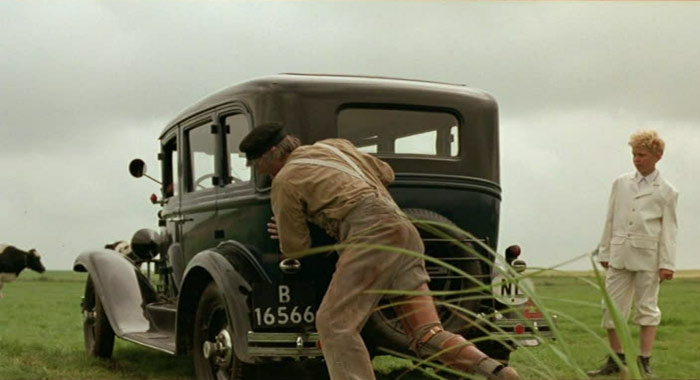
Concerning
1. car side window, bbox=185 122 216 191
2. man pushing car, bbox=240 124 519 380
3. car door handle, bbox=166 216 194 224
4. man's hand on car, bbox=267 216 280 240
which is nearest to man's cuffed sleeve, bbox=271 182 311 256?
man pushing car, bbox=240 124 519 380

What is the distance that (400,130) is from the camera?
6957 millimetres

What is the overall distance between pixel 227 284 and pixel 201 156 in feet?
5.50

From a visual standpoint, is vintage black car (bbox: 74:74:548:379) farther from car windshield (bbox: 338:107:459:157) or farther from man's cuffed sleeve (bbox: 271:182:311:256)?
man's cuffed sleeve (bbox: 271:182:311:256)

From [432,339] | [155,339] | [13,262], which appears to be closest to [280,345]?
[432,339]

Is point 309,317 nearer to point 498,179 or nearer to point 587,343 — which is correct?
point 498,179

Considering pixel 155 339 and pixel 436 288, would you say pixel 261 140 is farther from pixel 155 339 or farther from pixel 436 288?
pixel 155 339

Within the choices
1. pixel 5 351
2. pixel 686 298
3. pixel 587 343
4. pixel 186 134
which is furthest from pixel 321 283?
pixel 686 298

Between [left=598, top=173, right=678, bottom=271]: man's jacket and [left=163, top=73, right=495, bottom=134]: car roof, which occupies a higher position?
[left=163, top=73, right=495, bottom=134]: car roof

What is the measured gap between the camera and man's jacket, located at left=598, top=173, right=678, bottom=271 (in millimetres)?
7723

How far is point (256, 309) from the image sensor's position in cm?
604

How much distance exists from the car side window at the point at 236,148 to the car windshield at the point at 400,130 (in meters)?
0.69

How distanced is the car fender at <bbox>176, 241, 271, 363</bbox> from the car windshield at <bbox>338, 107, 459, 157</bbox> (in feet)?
3.67

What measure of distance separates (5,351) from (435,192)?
5.03 metres

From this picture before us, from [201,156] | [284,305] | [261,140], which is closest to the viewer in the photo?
[261,140]
